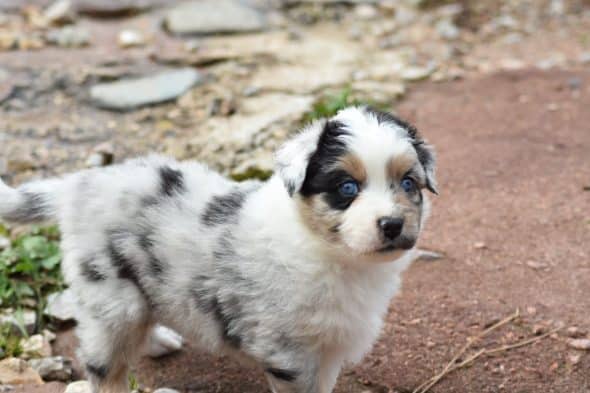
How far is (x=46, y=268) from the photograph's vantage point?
5562 mm

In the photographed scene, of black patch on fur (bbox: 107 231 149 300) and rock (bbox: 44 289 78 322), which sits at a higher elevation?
black patch on fur (bbox: 107 231 149 300)

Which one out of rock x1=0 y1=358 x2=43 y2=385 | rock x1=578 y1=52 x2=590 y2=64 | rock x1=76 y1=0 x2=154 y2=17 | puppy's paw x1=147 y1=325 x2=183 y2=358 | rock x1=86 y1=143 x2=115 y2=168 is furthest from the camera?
rock x1=76 y1=0 x2=154 y2=17

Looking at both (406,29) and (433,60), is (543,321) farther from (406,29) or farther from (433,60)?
(406,29)

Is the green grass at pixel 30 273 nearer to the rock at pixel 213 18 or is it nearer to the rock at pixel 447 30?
the rock at pixel 213 18

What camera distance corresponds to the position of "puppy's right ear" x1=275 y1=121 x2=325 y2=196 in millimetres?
3691

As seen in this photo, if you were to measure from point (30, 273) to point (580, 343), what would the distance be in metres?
3.24

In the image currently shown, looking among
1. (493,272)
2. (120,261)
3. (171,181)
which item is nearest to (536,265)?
(493,272)

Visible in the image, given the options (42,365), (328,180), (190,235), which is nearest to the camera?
(328,180)

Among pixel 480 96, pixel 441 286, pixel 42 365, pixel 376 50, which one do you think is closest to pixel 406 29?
pixel 376 50

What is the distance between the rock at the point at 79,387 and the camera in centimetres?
448

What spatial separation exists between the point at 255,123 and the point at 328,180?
145 inches

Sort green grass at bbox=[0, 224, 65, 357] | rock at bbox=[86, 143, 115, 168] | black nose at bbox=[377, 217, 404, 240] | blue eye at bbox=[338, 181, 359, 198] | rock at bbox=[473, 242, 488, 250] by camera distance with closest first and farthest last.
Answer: black nose at bbox=[377, 217, 404, 240] → blue eye at bbox=[338, 181, 359, 198] → green grass at bbox=[0, 224, 65, 357] → rock at bbox=[473, 242, 488, 250] → rock at bbox=[86, 143, 115, 168]

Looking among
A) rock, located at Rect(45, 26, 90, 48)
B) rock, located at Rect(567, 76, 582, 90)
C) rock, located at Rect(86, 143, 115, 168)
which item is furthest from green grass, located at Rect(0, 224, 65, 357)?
rock, located at Rect(567, 76, 582, 90)

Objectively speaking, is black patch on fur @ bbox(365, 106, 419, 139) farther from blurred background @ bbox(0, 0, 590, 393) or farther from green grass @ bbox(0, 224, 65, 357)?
green grass @ bbox(0, 224, 65, 357)
